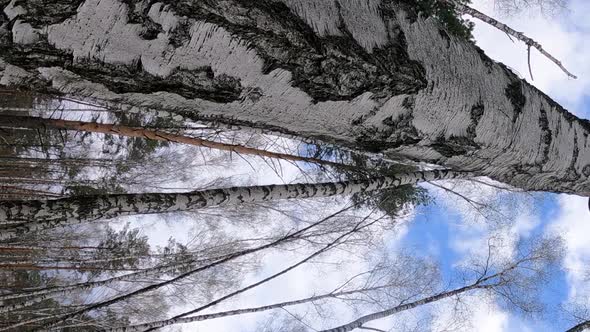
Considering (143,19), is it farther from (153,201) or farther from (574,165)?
(574,165)

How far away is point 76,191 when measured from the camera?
7.90 metres

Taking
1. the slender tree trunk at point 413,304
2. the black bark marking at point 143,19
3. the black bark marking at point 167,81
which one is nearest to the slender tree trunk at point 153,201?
the black bark marking at point 167,81

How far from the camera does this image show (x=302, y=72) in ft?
3.74

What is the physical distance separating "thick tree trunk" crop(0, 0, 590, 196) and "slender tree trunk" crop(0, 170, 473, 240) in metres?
0.47

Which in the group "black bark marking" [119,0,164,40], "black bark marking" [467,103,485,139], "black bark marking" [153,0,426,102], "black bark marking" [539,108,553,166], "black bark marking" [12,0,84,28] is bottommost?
"black bark marking" [12,0,84,28]

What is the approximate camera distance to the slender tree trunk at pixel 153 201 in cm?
197

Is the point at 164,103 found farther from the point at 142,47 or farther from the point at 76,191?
the point at 76,191

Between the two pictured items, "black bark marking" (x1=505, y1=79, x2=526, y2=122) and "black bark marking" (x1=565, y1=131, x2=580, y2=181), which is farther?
"black bark marking" (x1=565, y1=131, x2=580, y2=181)

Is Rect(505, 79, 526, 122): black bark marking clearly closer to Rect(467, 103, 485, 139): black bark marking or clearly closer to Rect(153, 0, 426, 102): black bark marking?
Rect(467, 103, 485, 139): black bark marking

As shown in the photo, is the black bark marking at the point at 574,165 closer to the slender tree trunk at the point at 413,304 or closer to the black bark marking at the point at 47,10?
the black bark marking at the point at 47,10

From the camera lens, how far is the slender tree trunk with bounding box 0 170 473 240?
6.46 feet

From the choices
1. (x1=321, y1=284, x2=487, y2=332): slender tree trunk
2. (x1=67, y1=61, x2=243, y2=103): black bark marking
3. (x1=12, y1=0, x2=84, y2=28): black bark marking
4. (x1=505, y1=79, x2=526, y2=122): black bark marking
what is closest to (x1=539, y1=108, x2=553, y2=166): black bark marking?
(x1=505, y1=79, x2=526, y2=122): black bark marking

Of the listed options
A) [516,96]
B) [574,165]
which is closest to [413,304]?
[574,165]

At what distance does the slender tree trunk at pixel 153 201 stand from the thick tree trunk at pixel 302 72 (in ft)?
1.53
